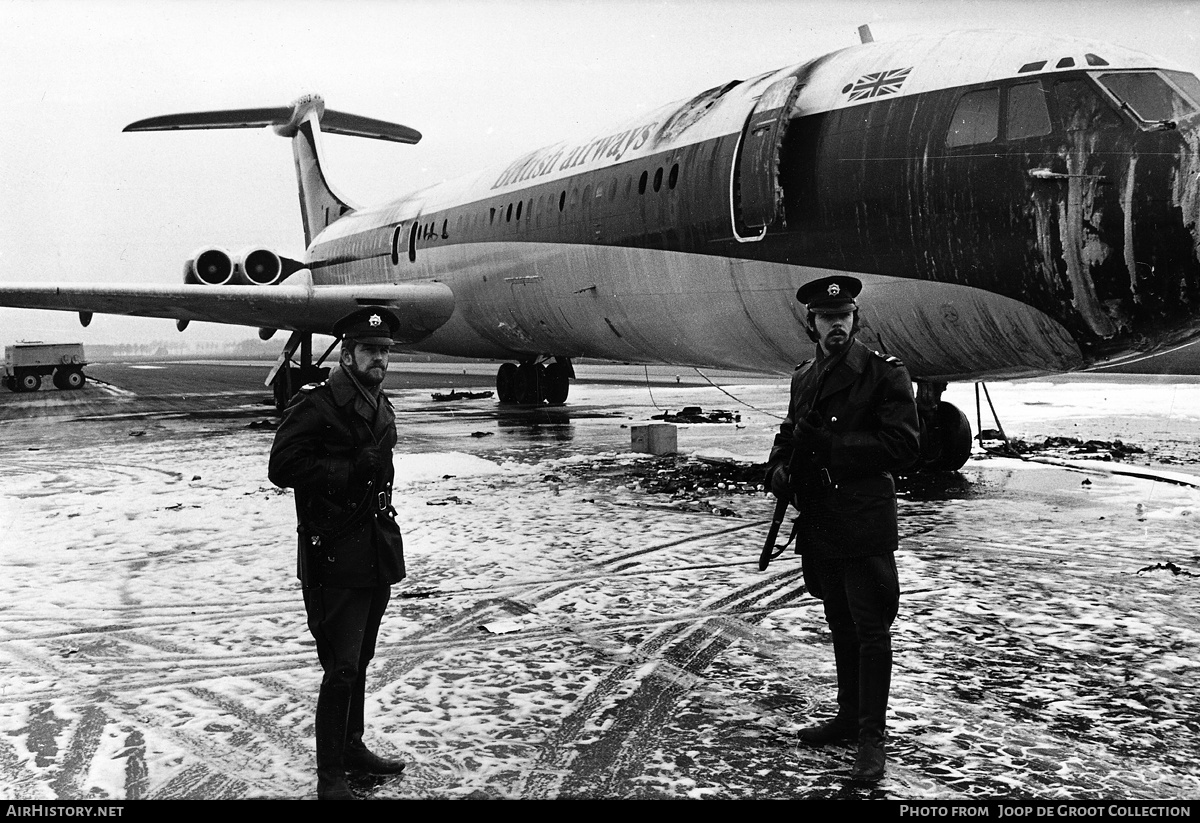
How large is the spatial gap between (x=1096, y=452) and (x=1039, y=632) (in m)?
7.76

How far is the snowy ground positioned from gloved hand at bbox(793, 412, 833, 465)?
1058mm

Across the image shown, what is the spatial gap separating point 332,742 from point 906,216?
19.7 feet

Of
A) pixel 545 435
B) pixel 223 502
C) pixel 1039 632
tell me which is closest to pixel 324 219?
pixel 545 435

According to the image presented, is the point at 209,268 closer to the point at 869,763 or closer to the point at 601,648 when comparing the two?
the point at 601,648

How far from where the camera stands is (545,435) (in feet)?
46.9

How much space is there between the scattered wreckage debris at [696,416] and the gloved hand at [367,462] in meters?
13.2

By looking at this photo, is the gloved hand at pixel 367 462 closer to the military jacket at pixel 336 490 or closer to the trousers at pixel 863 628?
the military jacket at pixel 336 490

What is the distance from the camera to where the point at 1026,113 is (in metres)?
7.18

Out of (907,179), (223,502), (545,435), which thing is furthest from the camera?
(545,435)

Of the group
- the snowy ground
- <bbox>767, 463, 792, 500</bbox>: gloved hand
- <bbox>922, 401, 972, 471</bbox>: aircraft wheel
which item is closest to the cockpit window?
the snowy ground

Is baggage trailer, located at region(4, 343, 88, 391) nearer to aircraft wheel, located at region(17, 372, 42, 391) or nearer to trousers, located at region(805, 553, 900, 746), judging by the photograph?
aircraft wheel, located at region(17, 372, 42, 391)

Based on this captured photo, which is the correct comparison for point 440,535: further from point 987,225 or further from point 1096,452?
point 1096,452

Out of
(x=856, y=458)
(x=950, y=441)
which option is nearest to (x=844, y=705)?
(x=856, y=458)
